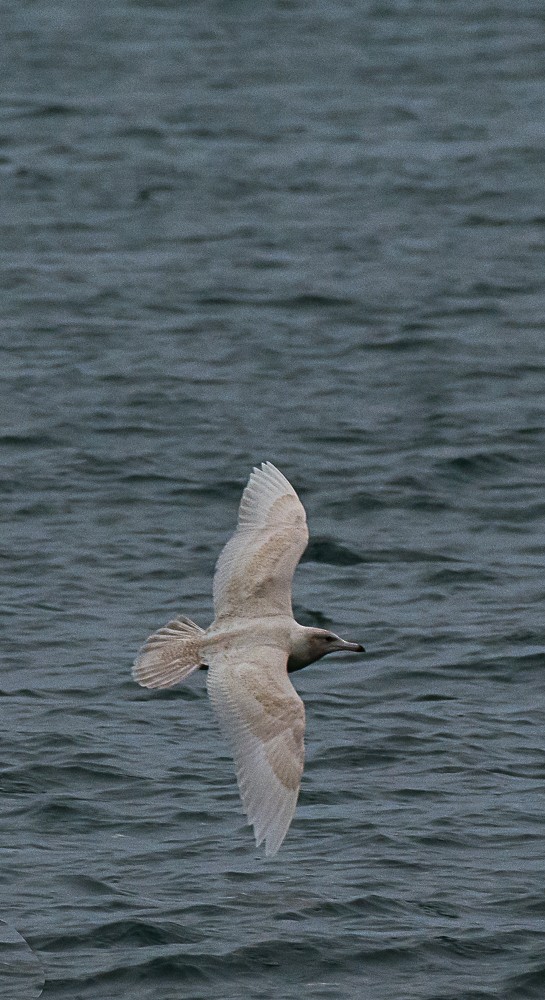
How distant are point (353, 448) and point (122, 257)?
558cm

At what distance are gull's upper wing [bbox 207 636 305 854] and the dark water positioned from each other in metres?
0.92

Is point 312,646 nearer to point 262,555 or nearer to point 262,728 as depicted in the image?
point 262,555

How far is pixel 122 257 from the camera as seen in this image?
67.7 ft

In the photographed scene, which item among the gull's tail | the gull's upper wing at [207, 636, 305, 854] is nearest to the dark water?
the gull's upper wing at [207, 636, 305, 854]

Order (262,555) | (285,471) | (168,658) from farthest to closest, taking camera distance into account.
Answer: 1. (285,471)
2. (262,555)
3. (168,658)

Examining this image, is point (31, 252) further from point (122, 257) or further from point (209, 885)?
point (209, 885)

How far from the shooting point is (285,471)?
15250mm

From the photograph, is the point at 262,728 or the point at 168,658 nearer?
the point at 262,728

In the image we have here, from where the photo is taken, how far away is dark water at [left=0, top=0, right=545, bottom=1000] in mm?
9648

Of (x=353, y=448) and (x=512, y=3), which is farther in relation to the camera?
(x=512, y=3)

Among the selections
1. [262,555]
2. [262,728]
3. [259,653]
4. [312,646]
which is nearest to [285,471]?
[262,555]

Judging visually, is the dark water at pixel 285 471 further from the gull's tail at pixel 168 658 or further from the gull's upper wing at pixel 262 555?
the gull's upper wing at pixel 262 555

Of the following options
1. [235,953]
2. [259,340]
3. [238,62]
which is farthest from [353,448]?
[238,62]

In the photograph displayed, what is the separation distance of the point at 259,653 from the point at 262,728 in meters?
0.49
